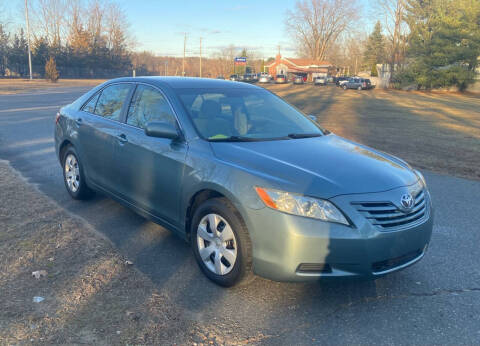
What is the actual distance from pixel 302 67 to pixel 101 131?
9748cm

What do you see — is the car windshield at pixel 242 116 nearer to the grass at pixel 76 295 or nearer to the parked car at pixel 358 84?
the grass at pixel 76 295

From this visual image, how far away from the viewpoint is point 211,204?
11.0 feet

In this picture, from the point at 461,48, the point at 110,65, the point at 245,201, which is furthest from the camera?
the point at 110,65

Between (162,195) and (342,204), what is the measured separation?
174 cm

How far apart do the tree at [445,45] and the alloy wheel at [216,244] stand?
1883 inches

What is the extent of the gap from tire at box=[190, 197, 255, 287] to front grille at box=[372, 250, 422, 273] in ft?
3.03

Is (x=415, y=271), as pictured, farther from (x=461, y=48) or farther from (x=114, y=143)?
(x=461, y=48)

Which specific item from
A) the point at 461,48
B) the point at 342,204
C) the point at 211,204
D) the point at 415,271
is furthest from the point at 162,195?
the point at 461,48

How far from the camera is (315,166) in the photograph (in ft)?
10.8

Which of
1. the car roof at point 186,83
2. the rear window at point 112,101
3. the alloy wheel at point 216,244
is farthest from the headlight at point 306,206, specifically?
the rear window at point 112,101

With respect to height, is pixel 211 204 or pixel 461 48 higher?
pixel 461 48

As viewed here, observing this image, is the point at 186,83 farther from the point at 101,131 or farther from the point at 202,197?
the point at 202,197

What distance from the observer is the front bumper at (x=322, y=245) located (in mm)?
2885

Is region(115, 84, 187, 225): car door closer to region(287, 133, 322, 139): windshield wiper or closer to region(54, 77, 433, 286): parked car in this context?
region(54, 77, 433, 286): parked car
